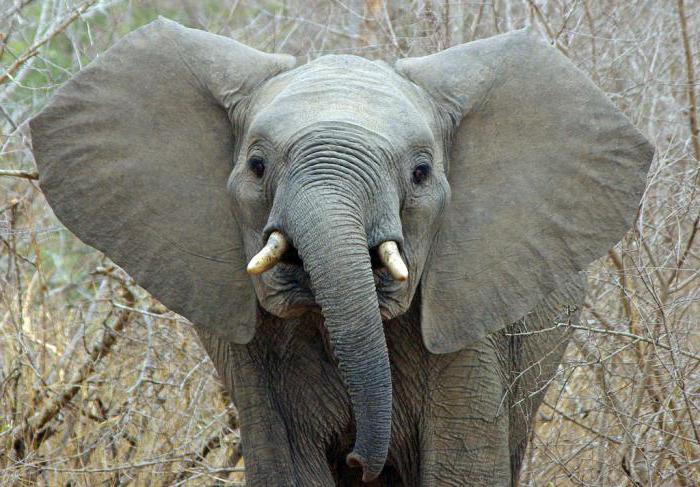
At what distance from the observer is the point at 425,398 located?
13.9 ft

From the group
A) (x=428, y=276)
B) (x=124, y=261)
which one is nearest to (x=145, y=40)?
(x=124, y=261)

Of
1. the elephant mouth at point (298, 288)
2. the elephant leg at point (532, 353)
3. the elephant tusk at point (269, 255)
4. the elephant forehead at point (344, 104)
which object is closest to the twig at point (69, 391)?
the elephant leg at point (532, 353)

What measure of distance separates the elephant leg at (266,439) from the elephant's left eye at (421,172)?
32.3 inches

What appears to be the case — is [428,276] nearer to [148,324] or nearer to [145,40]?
[145,40]

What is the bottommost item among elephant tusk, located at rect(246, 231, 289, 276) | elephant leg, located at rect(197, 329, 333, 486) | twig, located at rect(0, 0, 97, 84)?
elephant leg, located at rect(197, 329, 333, 486)

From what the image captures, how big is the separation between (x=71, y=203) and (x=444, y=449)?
4.40 feet

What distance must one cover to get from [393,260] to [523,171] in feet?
2.76

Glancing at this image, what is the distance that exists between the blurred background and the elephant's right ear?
1200 mm

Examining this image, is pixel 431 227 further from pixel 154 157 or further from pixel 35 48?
pixel 35 48

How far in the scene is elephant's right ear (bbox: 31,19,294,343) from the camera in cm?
414

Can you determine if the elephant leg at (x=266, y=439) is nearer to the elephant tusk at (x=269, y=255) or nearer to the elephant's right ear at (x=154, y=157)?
the elephant's right ear at (x=154, y=157)

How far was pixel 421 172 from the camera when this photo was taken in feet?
12.4

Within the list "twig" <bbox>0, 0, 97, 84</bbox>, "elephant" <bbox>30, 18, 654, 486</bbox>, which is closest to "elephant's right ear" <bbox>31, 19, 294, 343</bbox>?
"elephant" <bbox>30, 18, 654, 486</bbox>

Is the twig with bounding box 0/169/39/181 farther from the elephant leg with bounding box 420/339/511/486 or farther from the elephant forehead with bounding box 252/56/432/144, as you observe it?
the elephant leg with bounding box 420/339/511/486
